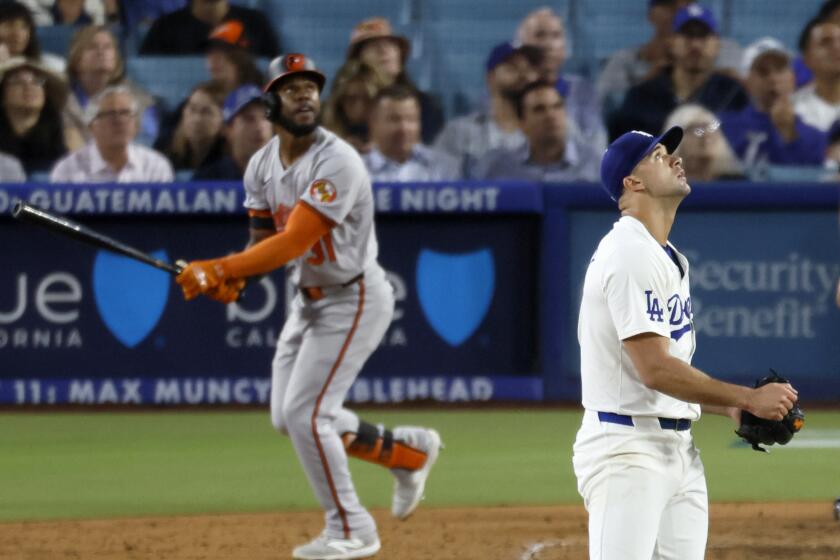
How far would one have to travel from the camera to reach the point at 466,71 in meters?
11.7

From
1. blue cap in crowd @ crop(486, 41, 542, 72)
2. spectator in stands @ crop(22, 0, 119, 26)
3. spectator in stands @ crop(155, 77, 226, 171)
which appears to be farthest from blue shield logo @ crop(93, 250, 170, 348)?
blue cap in crowd @ crop(486, 41, 542, 72)

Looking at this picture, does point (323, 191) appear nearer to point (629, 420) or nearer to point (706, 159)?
point (629, 420)

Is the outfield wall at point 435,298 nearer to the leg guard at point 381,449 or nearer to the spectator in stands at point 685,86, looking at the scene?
the spectator in stands at point 685,86

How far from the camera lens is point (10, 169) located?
10227 millimetres

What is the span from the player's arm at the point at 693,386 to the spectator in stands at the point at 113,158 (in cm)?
692

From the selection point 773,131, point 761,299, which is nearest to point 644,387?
point 761,299

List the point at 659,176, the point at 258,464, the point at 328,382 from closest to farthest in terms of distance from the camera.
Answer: the point at 659,176 → the point at 328,382 → the point at 258,464

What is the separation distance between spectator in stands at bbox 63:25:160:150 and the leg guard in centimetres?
511

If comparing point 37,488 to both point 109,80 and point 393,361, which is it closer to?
point 393,361

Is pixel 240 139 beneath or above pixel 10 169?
above

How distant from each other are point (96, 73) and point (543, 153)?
3396mm

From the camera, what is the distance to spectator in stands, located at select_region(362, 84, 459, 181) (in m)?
10.1

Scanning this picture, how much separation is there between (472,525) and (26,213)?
2.28 metres

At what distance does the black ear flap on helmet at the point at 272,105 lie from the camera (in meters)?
5.77
